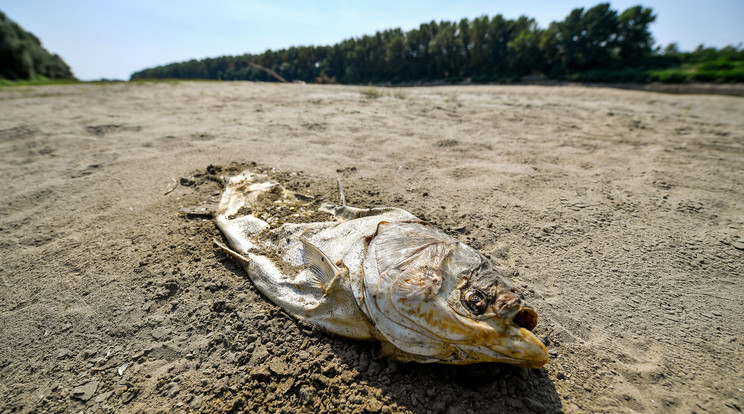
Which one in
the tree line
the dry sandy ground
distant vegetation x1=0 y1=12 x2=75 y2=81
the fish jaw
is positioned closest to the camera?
the fish jaw

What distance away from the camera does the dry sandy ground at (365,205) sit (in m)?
1.41

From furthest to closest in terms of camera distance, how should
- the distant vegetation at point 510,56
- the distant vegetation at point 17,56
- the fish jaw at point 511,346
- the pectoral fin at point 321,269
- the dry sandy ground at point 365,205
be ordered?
the distant vegetation at point 17,56
the distant vegetation at point 510,56
the pectoral fin at point 321,269
the dry sandy ground at point 365,205
the fish jaw at point 511,346

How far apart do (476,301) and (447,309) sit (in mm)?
126

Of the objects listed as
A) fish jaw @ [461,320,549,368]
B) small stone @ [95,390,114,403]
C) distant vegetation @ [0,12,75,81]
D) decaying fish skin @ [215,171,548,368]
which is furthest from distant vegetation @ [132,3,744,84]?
fish jaw @ [461,320,549,368]

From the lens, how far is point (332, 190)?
10.0 feet

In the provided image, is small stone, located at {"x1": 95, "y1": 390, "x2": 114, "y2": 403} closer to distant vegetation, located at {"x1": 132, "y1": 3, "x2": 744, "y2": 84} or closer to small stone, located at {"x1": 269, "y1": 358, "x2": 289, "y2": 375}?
small stone, located at {"x1": 269, "y1": 358, "x2": 289, "y2": 375}

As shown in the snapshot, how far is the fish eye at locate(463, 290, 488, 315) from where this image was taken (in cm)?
124

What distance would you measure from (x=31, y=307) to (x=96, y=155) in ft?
9.64

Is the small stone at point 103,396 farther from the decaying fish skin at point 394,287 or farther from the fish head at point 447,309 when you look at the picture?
the fish head at point 447,309

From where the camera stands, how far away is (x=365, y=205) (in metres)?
2.79

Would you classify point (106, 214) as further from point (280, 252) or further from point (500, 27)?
point (500, 27)

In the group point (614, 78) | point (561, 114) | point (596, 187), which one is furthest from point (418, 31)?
point (596, 187)

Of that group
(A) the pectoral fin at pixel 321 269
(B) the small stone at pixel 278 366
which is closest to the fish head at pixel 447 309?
(A) the pectoral fin at pixel 321 269

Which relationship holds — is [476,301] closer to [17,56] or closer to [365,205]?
[365,205]
